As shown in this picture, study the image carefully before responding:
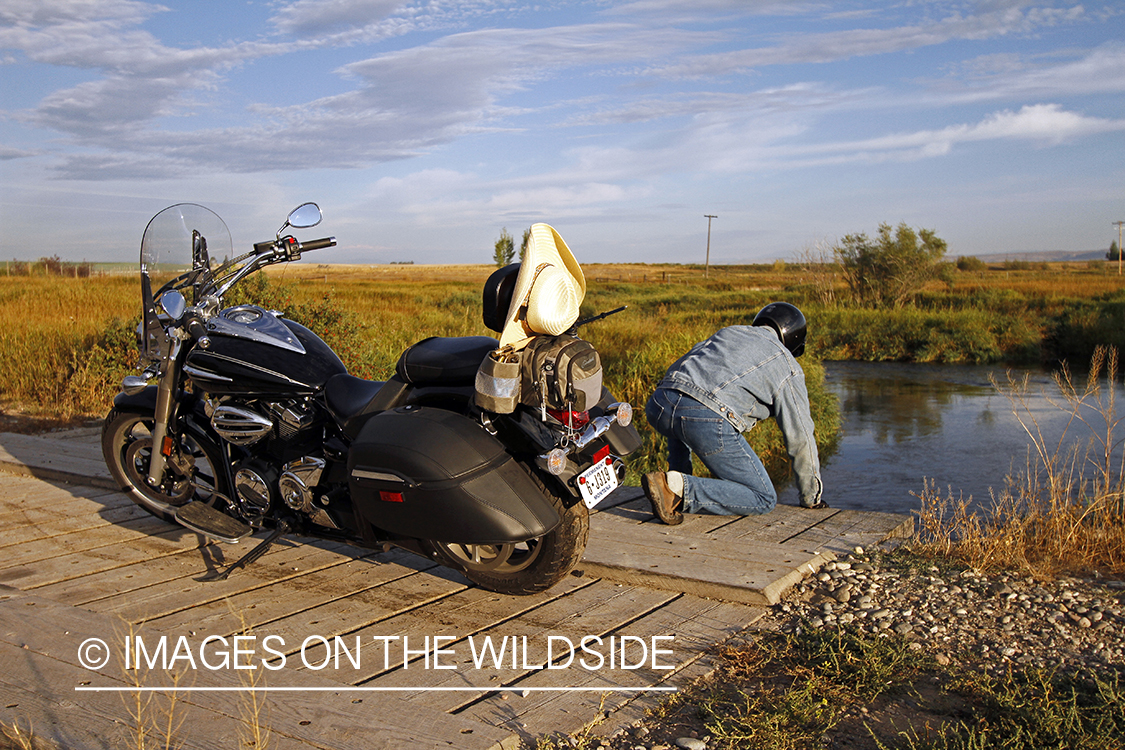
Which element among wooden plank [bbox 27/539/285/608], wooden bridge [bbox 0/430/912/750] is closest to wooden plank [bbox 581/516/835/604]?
wooden bridge [bbox 0/430/912/750]

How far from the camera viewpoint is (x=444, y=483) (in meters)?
3.16

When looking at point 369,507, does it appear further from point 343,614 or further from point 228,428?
point 228,428

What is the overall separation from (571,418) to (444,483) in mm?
517

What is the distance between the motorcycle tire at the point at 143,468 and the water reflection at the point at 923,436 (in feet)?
14.5

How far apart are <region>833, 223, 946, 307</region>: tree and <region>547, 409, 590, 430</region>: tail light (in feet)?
94.4

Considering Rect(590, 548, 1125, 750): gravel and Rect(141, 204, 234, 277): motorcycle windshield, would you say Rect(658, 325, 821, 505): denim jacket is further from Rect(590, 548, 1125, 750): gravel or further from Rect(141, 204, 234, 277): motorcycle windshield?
Rect(141, 204, 234, 277): motorcycle windshield

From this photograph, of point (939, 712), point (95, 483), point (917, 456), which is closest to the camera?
point (939, 712)

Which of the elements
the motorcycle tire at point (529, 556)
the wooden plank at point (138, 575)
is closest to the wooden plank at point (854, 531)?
the motorcycle tire at point (529, 556)

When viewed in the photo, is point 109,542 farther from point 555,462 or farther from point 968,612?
point 968,612

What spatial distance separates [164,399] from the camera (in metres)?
4.17

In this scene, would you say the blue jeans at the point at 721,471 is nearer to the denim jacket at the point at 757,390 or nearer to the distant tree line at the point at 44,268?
the denim jacket at the point at 757,390

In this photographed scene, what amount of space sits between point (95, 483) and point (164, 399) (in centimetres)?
178

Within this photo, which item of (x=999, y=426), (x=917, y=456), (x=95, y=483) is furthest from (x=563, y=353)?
(x=999, y=426)

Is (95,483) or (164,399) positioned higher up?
(164,399)
